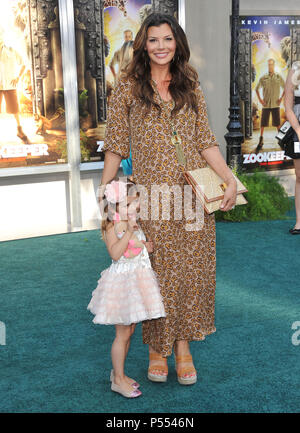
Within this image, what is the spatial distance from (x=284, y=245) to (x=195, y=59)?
11.4ft

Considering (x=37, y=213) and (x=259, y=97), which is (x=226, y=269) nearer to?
(x=37, y=213)

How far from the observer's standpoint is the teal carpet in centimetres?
338

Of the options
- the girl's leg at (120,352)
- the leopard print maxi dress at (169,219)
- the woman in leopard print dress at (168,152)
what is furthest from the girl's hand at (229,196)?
the girl's leg at (120,352)

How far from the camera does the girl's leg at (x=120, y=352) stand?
342 centimetres

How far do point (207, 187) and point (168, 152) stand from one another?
0.96 ft

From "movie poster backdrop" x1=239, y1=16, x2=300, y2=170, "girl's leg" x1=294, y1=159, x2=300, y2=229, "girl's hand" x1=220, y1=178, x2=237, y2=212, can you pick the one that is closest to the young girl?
"girl's hand" x1=220, y1=178, x2=237, y2=212

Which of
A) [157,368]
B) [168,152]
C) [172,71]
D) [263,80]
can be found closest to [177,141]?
[168,152]

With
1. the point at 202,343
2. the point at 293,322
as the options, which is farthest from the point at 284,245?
the point at 202,343

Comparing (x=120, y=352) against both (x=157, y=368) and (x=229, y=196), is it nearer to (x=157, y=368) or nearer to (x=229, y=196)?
(x=157, y=368)

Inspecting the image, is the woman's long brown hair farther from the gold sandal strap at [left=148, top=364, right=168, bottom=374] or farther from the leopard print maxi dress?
the gold sandal strap at [left=148, top=364, right=168, bottom=374]

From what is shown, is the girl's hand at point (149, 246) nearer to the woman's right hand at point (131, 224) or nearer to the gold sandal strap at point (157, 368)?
the woman's right hand at point (131, 224)

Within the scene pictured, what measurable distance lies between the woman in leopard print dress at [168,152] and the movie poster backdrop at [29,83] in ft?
14.5

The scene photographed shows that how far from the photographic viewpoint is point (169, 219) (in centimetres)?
349

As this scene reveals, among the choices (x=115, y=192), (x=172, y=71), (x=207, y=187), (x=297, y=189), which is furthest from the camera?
(x=297, y=189)
